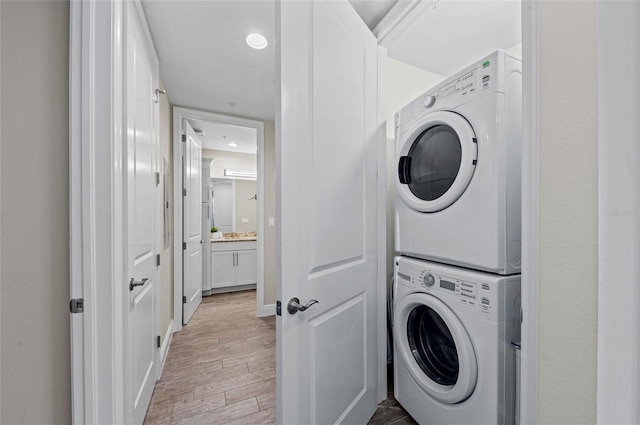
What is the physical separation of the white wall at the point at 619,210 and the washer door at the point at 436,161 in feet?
3.43

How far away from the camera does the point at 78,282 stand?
0.94 m

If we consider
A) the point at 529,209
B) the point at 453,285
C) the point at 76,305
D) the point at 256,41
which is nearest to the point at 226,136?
the point at 256,41

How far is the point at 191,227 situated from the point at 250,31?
6.85 ft

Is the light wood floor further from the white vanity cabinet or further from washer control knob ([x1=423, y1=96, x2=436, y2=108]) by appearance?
washer control knob ([x1=423, y1=96, x2=436, y2=108])

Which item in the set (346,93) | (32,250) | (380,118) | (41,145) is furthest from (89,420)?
(380,118)

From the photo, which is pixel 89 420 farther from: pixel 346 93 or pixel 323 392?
pixel 346 93

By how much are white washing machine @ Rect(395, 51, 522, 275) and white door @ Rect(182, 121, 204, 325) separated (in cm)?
236

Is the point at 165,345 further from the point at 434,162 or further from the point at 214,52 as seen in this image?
the point at 434,162

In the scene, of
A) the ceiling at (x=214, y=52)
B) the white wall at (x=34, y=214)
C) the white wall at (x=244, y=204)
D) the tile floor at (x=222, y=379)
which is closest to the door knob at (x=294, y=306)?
the white wall at (x=34, y=214)

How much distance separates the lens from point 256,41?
1.78 m

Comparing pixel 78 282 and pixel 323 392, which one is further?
pixel 323 392

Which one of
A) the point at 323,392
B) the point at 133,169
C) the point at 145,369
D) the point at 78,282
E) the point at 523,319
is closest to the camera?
the point at 523,319

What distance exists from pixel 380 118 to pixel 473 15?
2.86 ft

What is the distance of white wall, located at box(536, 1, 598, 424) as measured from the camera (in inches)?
27.2
